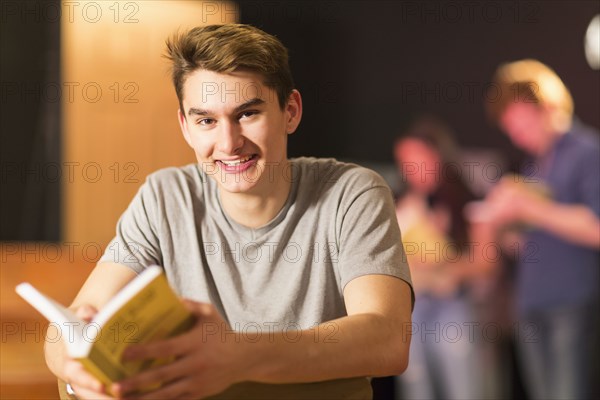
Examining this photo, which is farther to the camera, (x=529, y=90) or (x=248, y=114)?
(x=529, y=90)

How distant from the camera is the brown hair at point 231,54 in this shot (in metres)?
1.50

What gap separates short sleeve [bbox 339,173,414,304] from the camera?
1.45m

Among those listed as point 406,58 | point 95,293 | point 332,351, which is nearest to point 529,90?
point 406,58

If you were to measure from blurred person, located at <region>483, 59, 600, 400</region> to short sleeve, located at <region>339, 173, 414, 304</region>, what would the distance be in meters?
1.95

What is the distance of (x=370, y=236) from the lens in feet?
4.90

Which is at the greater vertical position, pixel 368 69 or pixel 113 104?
pixel 368 69

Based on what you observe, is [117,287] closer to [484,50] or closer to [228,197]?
[228,197]

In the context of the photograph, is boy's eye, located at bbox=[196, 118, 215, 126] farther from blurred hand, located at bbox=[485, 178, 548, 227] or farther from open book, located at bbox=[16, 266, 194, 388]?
blurred hand, located at bbox=[485, 178, 548, 227]

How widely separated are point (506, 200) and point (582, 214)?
316 mm

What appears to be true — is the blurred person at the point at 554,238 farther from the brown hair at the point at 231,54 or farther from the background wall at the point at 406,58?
the brown hair at the point at 231,54

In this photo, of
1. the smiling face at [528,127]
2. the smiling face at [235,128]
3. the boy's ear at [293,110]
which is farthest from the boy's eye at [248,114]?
the smiling face at [528,127]

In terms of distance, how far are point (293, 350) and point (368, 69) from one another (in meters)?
2.99

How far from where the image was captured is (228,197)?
1.62m

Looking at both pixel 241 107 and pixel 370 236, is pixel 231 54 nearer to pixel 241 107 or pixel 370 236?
pixel 241 107
